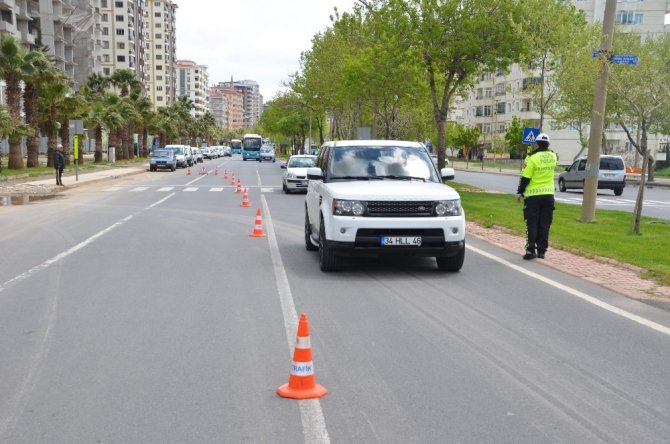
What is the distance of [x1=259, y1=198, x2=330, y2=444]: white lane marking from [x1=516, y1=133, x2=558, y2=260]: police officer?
13.1 ft

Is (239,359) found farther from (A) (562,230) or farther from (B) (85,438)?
(A) (562,230)

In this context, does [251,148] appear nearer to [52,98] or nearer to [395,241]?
[52,98]

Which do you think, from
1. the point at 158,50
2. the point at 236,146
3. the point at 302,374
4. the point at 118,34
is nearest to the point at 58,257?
the point at 302,374

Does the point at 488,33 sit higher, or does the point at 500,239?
the point at 488,33

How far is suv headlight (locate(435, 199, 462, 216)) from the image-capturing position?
9281mm

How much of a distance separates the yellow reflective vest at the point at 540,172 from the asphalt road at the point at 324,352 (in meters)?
1.19

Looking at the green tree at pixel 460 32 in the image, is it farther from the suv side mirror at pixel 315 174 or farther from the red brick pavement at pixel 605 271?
the suv side mirror at pixel 315 174

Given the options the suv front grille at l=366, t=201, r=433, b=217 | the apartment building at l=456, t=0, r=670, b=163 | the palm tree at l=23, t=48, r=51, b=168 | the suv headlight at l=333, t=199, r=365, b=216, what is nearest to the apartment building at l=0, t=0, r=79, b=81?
the palm tree at l=23, t=48, r=51, b=168

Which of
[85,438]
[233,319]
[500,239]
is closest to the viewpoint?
[85,438]

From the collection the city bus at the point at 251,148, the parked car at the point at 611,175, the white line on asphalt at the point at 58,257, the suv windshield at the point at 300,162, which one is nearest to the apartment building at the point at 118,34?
the city bus at the point at 251,148

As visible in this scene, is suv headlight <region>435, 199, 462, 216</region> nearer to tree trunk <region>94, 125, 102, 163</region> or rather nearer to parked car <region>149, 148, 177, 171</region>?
parked car <region>149, 148, 177, 171</region>

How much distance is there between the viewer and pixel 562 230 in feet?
47.9

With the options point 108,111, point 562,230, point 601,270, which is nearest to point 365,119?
point 108,111

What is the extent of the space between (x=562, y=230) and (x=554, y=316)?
784 cm
